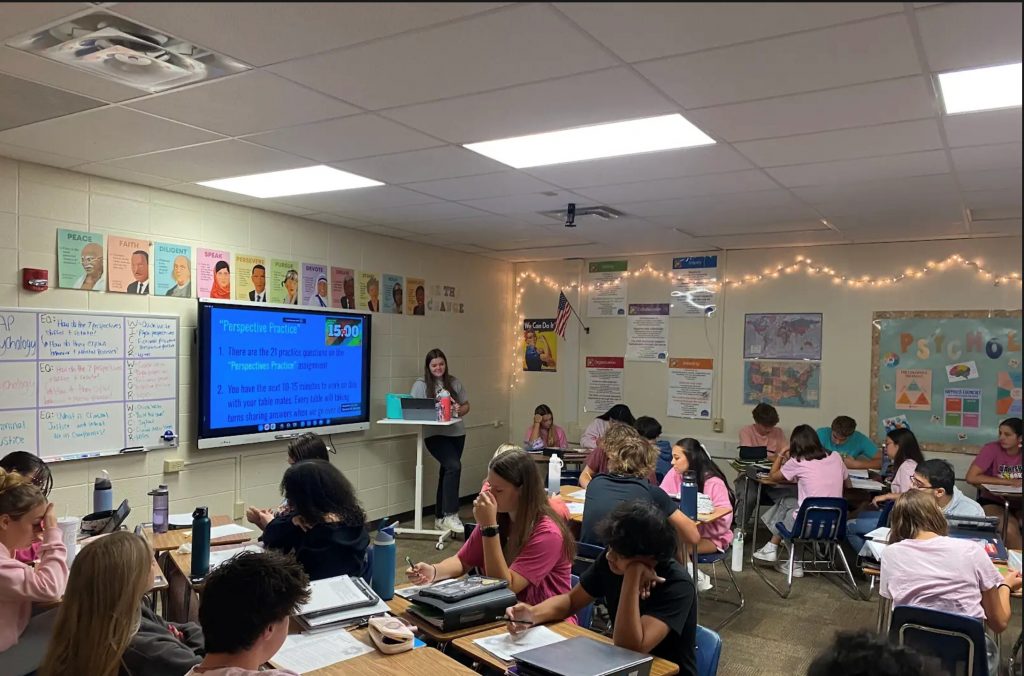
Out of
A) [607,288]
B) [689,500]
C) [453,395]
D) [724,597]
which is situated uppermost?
[607,288]

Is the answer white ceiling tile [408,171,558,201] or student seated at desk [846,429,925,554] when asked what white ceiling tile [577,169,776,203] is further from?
student seated at desk [846,429,925,554]

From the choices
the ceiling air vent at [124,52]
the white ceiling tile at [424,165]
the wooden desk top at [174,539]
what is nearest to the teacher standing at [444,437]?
the white ceiling tile at [424,165]

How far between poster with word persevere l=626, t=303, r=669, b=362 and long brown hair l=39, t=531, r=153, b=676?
238 inches

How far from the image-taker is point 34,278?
3980 mm

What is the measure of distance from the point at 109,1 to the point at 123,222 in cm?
275

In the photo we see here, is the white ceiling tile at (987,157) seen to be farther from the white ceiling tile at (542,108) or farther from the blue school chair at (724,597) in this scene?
the blue school chair at (724,597)

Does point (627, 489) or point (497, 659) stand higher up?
point (627, 489)

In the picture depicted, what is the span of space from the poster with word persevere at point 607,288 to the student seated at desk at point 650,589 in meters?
5.54

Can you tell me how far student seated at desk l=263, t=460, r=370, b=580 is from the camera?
2682 millimetres

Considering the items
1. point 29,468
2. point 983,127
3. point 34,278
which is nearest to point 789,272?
point 983,127

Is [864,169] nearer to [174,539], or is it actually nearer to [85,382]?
[174,539]

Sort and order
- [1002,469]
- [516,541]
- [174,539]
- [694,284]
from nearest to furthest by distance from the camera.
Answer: [516,541] → [174,539] → [1002,469] → [694,284]

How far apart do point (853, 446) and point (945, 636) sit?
364cm

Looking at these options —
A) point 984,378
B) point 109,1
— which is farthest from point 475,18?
point 984,378
